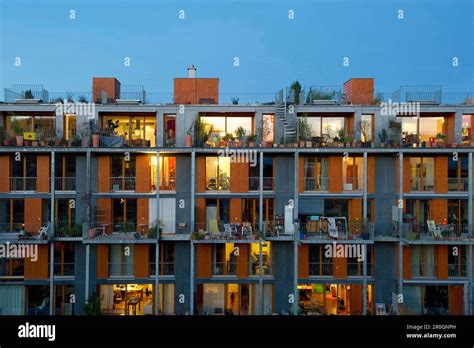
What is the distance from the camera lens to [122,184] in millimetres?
15133

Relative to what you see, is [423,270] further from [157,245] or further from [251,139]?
[157,245]

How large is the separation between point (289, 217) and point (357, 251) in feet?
10.0

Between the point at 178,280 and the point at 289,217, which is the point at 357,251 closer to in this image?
the point at 289,217

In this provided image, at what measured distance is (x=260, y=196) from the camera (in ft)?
47.4

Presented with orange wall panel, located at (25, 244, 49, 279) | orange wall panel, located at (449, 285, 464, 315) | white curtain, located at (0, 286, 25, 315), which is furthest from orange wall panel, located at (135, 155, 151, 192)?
orange wall panel, located at (449, 285, 464, 315)

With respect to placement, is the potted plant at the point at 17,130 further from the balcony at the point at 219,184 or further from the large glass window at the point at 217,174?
the balcony at the point at 219,184

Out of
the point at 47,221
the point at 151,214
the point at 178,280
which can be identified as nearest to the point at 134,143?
the point at 151,214

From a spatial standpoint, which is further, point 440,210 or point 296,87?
point 296,87

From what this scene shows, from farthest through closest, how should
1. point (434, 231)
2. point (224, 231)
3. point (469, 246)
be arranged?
point (224, 231)
point (434, 231)
point (469, 246)

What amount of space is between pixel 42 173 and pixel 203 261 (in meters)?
7.51

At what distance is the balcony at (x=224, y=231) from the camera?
14203 mm

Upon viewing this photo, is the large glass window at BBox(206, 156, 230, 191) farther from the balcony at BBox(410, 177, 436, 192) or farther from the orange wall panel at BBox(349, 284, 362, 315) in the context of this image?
the balcony at BBox(410, 177, 436, 192)

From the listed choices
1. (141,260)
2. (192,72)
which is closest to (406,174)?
(192,72)

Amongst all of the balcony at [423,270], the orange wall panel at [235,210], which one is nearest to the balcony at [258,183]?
the orange wall panel at [235,210]
